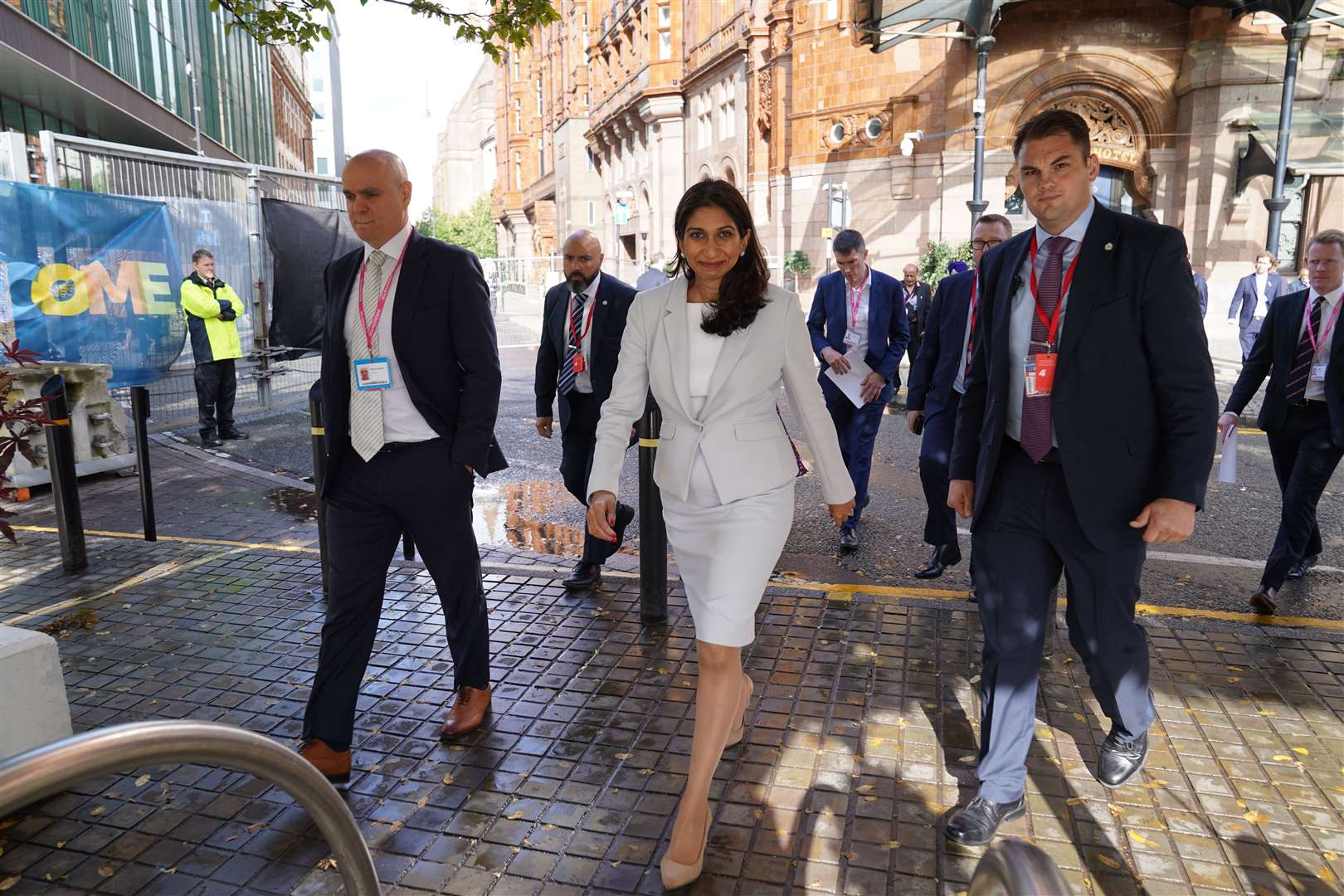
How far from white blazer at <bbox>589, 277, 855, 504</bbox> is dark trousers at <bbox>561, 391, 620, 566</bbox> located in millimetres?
2534

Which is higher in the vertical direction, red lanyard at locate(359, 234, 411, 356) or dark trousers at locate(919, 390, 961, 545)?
red lanyard at locate(359, 234, 411, 356)

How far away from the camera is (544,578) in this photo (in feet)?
20.2

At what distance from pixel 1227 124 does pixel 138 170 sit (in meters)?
24.3

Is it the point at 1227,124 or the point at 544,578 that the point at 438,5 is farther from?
the point at 1227,124

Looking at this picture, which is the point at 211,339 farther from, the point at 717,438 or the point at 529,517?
the point at 717,438

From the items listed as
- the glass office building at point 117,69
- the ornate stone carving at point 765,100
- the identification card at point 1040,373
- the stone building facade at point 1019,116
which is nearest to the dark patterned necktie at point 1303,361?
the identification card at point 1040,373

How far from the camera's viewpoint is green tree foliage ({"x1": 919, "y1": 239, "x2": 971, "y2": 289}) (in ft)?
82.7

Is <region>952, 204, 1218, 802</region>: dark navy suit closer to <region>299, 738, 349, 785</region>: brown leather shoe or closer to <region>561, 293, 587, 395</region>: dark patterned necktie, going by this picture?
<region>299, 738, 349, 785</region>: brown leather shoe

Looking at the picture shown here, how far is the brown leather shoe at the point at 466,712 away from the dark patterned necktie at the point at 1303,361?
4556mm

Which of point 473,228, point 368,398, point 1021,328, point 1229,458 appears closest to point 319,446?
point 368,398

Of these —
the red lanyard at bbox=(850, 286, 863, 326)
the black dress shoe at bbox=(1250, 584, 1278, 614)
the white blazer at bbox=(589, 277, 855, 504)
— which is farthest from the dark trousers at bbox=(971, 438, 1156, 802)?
the red lanyard at bbox=(850, 286, 863, 326)

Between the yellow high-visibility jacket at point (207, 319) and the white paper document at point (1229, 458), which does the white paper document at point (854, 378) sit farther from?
the yellow high-visibility jacket at point (207, 319)

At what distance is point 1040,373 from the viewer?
10.7 feet

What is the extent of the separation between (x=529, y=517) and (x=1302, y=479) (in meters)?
5.29
